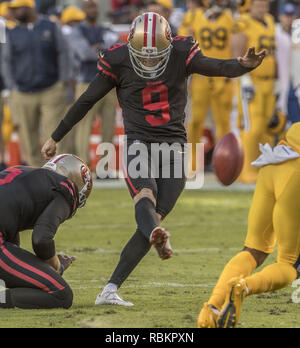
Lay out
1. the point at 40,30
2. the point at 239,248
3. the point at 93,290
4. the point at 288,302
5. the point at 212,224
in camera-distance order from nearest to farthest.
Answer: the point at 288,302, the point at 93,290, the point at 239,248, the point at 212,224, the point at 40,30

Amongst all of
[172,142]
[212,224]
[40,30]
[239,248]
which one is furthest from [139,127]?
[40,30]

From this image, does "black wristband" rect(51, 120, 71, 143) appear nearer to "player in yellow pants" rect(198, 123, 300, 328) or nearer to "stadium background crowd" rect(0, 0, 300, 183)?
"player in yellow pants" rect(198, 123, 300, 328)

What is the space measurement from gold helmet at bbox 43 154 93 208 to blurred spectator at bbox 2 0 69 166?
5.85m

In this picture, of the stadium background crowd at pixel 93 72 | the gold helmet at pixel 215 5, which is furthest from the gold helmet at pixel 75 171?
the gold helmet at pixel 215 5

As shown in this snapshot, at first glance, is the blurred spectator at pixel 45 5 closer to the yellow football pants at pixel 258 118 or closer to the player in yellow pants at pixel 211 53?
the player in yellow pants at pixel 211 53

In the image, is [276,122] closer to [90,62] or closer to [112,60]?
[90,62]

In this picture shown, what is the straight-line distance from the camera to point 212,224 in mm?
8867

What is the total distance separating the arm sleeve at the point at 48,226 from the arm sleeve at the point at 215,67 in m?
1.12

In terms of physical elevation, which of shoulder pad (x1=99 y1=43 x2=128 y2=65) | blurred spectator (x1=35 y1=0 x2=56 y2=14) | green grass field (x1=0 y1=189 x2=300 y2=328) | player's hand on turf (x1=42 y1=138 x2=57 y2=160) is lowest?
green grass field (x1=0 y1=189 x2=300 y2=328)

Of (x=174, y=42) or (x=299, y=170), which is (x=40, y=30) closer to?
(x=174, y=42)

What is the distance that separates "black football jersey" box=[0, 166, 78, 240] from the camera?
5160 millimetres

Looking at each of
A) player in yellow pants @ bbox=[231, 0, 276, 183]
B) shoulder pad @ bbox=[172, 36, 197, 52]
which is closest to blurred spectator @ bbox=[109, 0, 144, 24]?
player in yellow pants @ bbox=[231, 0, 276, 183]

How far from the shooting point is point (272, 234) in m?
4.89

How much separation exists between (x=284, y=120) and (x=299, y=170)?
700cm
